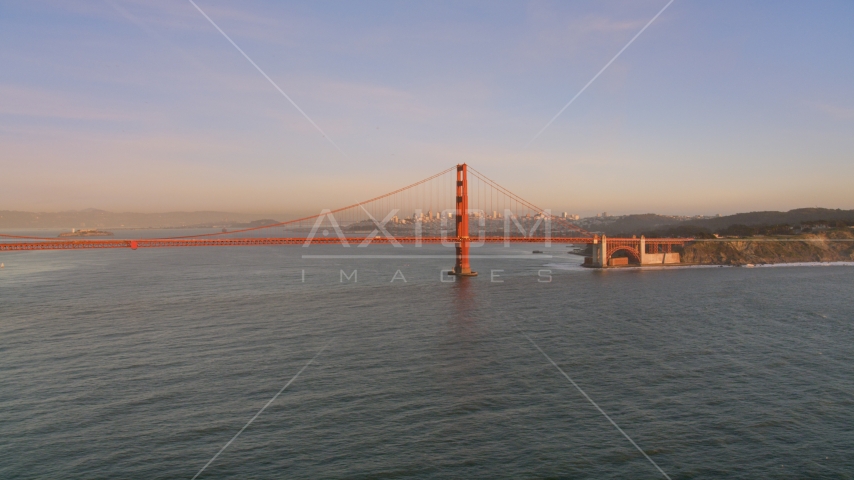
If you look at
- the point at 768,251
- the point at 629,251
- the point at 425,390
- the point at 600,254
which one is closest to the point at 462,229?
the point at 600,254

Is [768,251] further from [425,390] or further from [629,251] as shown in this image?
[425,390]

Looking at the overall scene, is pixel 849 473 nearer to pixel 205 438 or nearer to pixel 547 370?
pixel 547 370

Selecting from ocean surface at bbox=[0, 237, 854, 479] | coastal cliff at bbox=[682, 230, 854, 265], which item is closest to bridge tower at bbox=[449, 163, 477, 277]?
ocean surface at bbox=[0, 237, 854, 479]

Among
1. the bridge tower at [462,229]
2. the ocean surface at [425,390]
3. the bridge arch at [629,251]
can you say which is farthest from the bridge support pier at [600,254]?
the ocean surface at [425,390]

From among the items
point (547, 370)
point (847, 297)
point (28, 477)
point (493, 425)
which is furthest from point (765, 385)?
point (847, 297)

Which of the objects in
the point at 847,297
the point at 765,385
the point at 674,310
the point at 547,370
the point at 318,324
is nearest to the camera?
the point at 765,385
